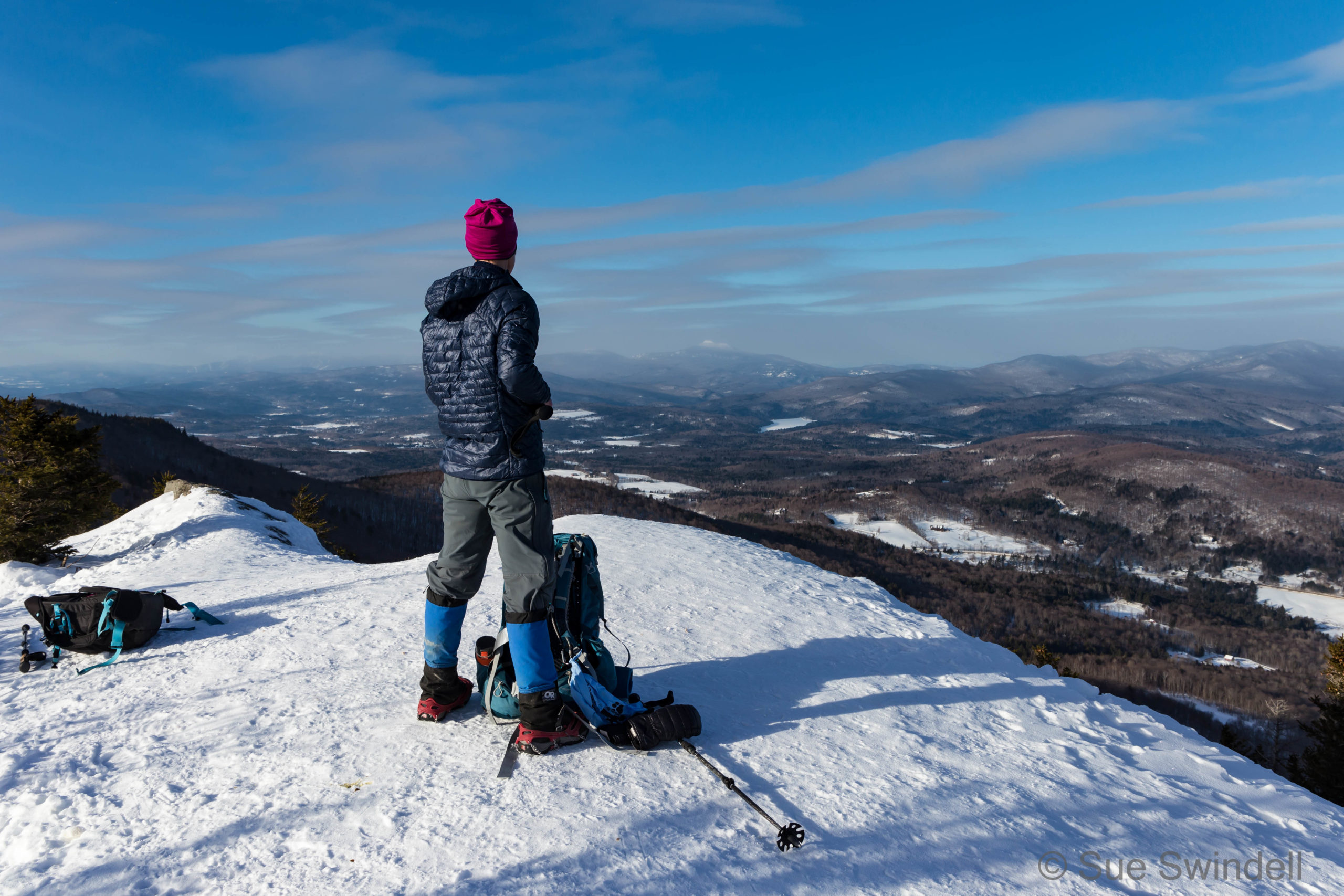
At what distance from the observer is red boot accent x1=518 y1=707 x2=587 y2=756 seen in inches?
161

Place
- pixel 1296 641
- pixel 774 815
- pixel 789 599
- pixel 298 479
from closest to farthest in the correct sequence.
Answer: pixel 774 815 → pixel 789 599 → pixel 298 479 → pixel 1296 641

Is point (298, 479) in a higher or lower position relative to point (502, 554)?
lower

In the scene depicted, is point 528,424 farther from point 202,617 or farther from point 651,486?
point 651,486

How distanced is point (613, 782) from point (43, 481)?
635 inches

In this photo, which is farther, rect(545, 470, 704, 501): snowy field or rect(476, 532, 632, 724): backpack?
rect(545, 470, 704, 501): snowy field

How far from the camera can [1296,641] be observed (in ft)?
312

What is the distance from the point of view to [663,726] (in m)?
4.21

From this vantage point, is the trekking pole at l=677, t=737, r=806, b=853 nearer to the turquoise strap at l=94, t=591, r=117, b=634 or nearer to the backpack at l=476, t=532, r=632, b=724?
the backpack at l=476, t=532, r=632, b=724

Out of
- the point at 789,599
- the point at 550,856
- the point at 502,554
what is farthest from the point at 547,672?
→ the point at 789,599

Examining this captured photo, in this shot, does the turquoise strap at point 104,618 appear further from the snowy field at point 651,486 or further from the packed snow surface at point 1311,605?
the packed snow surface at point 1311,605

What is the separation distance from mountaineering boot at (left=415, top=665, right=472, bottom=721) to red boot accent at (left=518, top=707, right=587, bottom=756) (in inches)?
26.4

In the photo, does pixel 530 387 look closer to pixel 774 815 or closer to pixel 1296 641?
pixel 774 815

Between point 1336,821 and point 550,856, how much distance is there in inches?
205

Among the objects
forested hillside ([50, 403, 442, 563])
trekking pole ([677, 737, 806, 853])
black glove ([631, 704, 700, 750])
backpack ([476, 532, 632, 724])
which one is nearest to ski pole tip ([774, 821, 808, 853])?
trekking pole ([677, 737, 806, 853])
